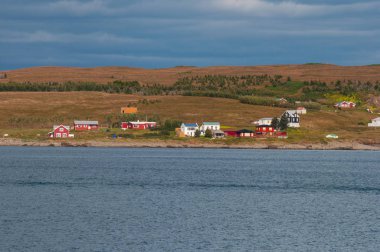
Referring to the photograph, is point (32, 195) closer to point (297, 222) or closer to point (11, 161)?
point (297, 222)

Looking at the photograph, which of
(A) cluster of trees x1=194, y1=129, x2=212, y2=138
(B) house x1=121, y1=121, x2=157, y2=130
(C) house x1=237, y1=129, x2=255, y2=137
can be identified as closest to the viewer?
(C) house x1=237, y1=129, x2=255, y2=137

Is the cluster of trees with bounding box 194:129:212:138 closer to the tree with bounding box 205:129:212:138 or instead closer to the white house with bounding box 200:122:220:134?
the tree with bounding box 205:129:212:138

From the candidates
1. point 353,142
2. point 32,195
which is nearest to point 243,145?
point 353,142

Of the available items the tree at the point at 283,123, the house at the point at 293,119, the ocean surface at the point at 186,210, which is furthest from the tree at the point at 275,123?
the ocean surface at the point at 186,210

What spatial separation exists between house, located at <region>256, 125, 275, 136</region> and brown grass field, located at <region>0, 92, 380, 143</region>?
411cm

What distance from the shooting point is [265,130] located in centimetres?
14475

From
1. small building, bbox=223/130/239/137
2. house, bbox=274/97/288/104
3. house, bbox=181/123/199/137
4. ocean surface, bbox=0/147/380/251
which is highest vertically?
house, bbox=274/97/288/104

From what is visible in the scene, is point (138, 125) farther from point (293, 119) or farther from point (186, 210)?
point (186, 210)

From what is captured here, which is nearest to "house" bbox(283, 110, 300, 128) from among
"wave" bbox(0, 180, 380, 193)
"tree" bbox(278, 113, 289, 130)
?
"tree" bbox(278, 113, 289, 130)

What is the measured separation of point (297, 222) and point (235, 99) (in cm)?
14907

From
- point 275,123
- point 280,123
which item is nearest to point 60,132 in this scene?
point 275,123

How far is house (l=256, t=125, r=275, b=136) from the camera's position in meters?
143

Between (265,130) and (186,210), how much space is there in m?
94.9

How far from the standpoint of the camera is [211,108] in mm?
Result: 177625
